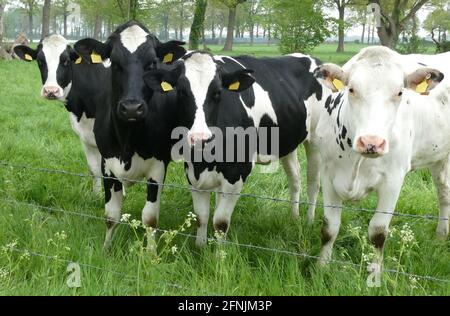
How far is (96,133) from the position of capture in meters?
4.50

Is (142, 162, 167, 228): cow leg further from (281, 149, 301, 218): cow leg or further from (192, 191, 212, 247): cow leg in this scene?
(281, 149, 301, 218): cow leg

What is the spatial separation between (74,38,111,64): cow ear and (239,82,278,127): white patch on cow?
3.81ft

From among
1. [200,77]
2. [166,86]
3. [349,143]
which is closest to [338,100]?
[349,143]

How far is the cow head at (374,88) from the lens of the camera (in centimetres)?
306

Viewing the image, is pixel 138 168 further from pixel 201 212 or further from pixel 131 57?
pixel 131 57

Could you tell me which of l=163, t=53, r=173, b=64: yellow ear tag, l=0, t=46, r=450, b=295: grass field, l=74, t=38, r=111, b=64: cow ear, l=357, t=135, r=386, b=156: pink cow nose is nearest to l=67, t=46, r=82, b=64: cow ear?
l=0, t=46, r=450, b=295: grass field

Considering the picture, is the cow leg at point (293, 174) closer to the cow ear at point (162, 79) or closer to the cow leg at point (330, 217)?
the cow leg at point (330, 217)

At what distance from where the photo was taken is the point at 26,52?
6.38 m

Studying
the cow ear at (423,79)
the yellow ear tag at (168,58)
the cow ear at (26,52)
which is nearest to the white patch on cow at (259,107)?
the yellow ear tag at (168,58)

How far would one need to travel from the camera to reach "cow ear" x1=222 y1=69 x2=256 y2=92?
161 inches

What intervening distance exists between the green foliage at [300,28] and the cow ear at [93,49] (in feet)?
70.2

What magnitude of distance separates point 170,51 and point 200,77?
0.51 metres

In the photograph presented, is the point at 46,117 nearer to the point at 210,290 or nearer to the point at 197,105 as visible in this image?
the point at 197,105
